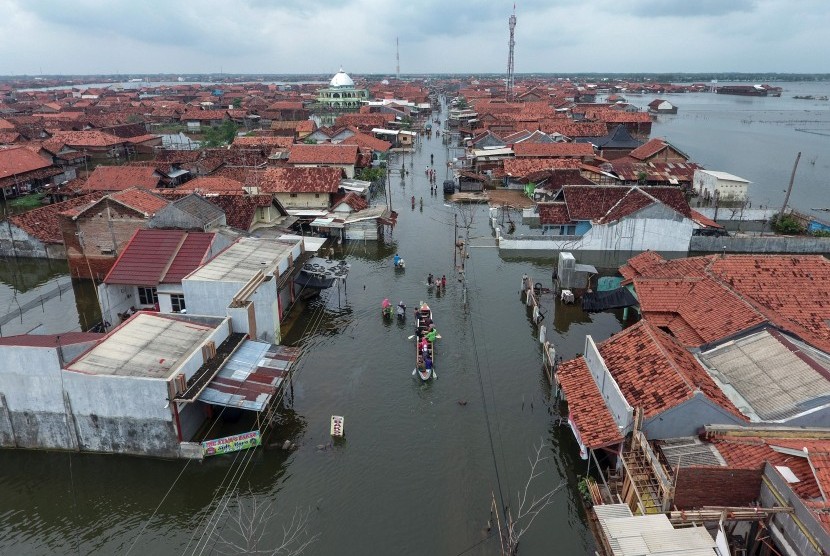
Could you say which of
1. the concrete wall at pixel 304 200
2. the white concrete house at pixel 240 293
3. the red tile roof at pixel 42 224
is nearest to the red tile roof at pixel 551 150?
the concrete wall at pixel 304 200

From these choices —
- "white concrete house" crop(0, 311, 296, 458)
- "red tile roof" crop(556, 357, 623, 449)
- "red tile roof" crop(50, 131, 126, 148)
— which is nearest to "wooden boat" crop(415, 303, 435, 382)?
"red tile roof" crop(556, 357, 623, 449)

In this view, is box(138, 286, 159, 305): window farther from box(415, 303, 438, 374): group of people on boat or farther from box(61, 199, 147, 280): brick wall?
box(415, 303, 438, 374): group of people on boat

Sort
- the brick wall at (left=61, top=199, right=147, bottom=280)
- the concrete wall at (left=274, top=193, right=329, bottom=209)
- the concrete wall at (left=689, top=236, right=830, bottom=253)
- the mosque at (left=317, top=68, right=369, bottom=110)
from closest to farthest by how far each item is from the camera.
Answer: the brick wall at (left=61, top=199, right=147, bottom=280) → the concrete wall at (left=689, top=236, right=830, bottom=253) → the concrete wall at (left=274, top=193, right=329, bottom=209) → the mosque at (left=317, top=68, right=369, bottom=110)

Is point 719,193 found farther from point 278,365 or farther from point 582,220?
point 278,365

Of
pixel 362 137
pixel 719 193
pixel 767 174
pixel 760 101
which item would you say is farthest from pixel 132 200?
pixel 760 101

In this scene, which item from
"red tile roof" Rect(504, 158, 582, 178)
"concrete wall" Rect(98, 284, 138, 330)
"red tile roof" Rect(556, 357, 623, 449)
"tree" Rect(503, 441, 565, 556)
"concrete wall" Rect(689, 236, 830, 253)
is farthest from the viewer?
"red tile roof" Rect(504, 158, 582, 178)

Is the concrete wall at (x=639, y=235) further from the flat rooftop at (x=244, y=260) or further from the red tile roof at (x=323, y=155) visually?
the red tile roof at (x=323, y=155)
